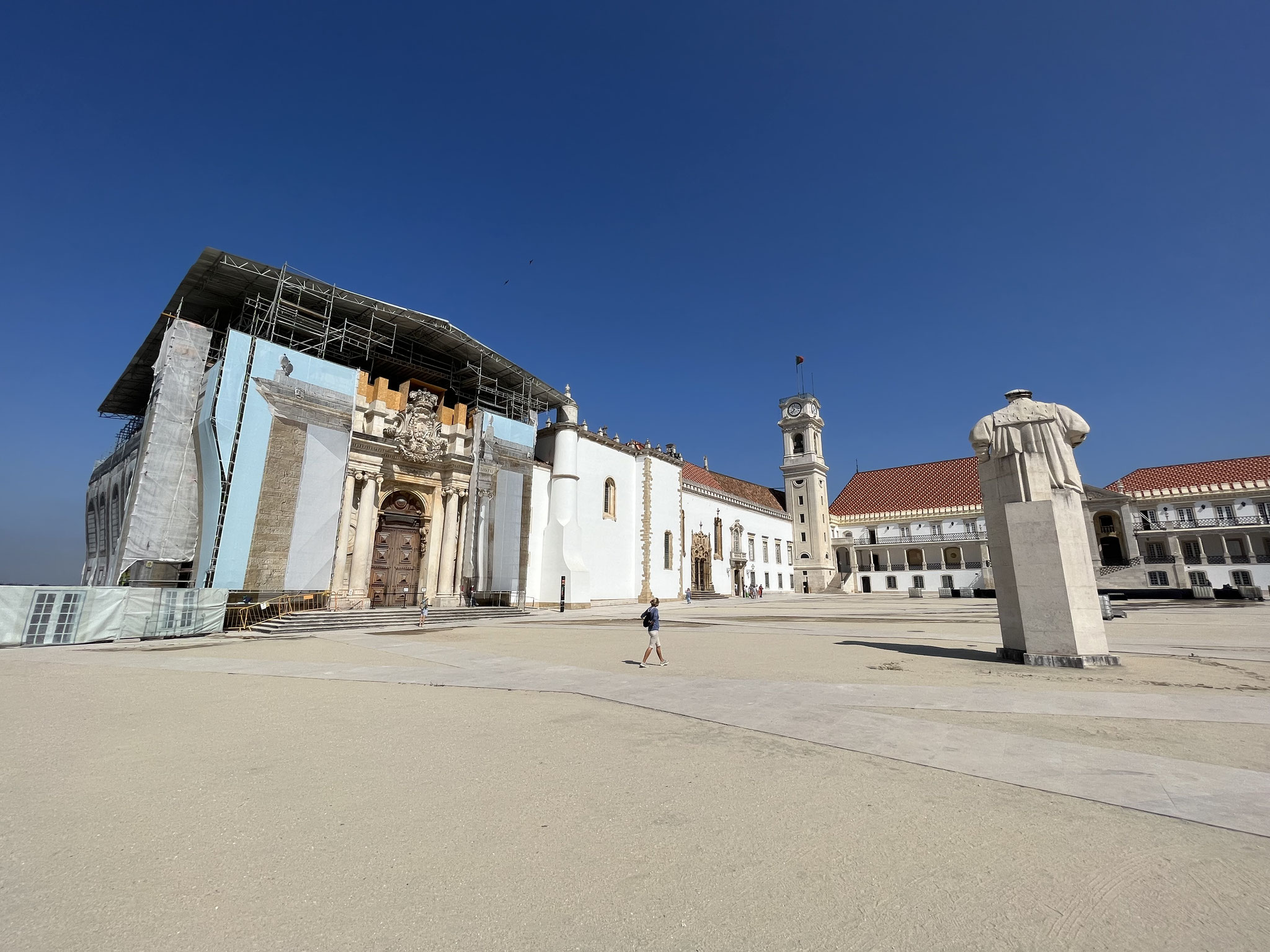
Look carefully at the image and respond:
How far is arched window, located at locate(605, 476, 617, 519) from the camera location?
35.9 metres

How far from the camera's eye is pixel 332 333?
25.1 metres

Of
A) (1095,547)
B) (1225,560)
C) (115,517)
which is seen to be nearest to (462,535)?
(115,517)

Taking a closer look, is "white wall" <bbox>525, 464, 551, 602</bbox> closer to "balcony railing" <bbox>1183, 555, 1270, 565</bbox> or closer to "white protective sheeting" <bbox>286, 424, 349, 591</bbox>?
"white protective sheeting" <bbox>286, 424, 349, 591</bbox>

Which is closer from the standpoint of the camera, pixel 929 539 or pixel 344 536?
pixel 344 536

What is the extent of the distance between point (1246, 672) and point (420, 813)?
1234 centimetres

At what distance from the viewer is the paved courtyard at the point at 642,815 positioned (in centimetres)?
245

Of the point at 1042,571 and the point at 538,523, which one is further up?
the point at 538,523

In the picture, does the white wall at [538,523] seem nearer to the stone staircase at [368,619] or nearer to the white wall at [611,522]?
the white wall at [611,522]

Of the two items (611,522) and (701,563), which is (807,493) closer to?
(701,563)

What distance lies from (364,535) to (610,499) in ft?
51.9

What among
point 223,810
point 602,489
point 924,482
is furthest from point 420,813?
point 924,482

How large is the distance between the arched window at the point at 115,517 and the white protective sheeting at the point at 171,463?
30.1 ft

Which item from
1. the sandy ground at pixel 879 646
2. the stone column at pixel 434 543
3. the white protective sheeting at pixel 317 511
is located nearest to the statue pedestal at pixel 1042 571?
the sandy ground at pixel 879 646

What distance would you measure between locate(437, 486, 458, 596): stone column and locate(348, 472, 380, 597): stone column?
11.0ft
